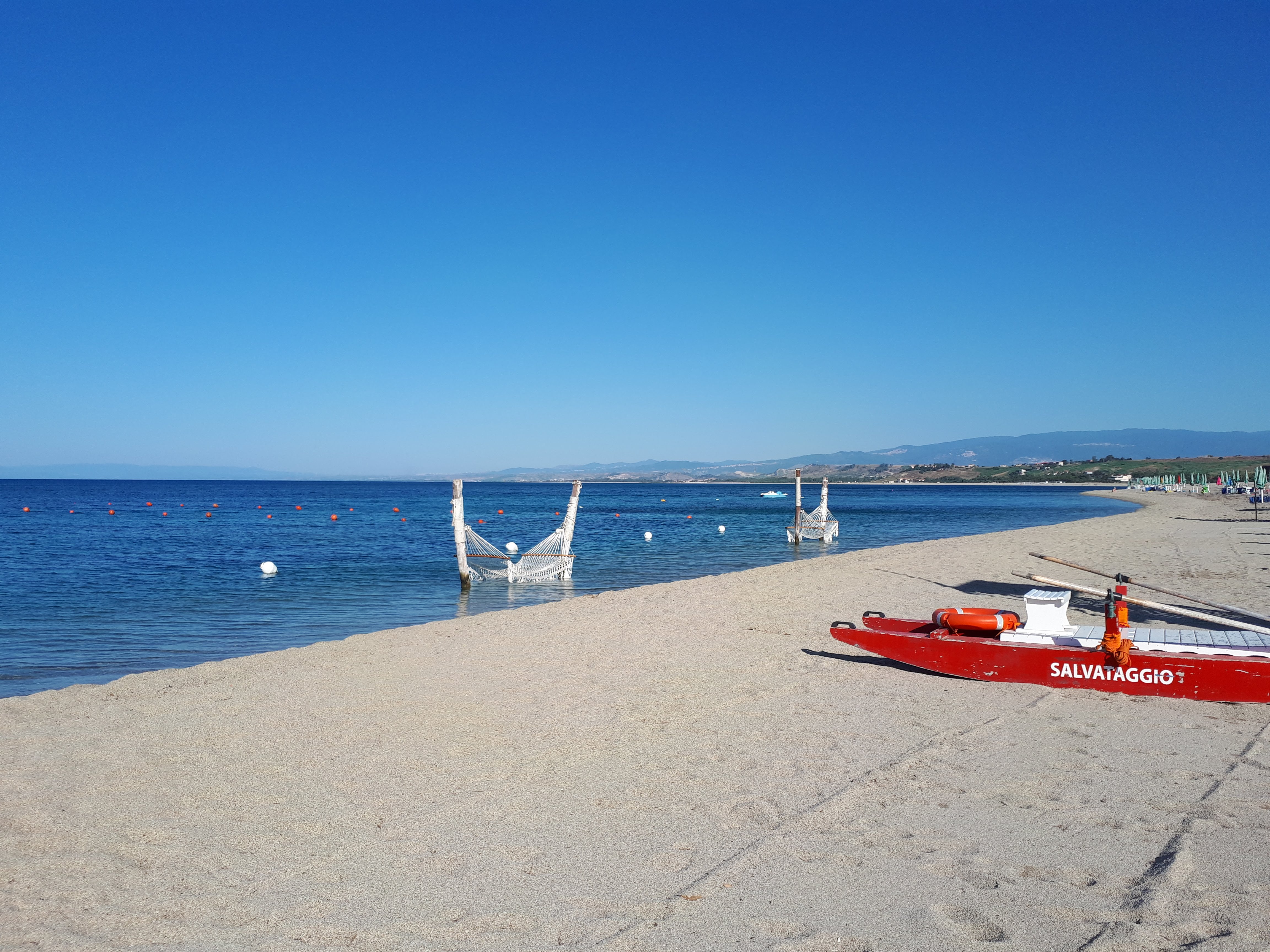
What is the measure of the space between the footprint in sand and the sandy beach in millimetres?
12

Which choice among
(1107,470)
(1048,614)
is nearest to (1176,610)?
(1048,614)

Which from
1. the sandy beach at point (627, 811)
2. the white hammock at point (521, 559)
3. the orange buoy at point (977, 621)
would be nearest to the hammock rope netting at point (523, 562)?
the white hammock at point (521, 559)

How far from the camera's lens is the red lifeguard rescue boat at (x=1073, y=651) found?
23.0 feet

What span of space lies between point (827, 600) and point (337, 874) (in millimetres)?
10143

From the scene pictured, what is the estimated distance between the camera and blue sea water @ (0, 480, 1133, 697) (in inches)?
499

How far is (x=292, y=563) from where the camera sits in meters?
25.3

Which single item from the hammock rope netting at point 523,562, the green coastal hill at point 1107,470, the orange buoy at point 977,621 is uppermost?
the orange buoy at point 977,621

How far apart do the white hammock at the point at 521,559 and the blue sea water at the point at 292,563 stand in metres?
0.43

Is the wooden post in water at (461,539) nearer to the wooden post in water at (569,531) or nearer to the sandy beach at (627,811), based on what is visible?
the wooden post in water at (569,531)

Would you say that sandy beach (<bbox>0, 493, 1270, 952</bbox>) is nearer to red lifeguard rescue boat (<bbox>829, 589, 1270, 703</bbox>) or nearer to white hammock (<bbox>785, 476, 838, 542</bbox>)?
red lifeguard rescue boat (<bbox>829, 589, 1270, 703</bbox>)

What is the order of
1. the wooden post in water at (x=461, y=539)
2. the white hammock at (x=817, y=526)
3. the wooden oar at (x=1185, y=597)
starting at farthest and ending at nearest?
the white hammock at (x=817, y=526), the wooden post in water at (x=461, y=539), the wooden oar at (x=1185, y=597)

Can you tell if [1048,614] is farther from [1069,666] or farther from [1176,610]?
[1176,610]

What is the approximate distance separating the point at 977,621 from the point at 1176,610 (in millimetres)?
2731

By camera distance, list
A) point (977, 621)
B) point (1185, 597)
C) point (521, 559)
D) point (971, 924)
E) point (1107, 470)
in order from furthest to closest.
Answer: point (1107, 470)
point (521, 559)
point (1185, 597)
point (977, 621)
point (971, 924)
